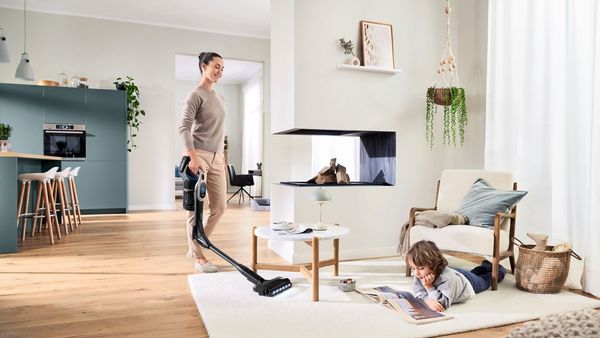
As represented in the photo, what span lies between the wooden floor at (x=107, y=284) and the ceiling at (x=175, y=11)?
11.4 feet

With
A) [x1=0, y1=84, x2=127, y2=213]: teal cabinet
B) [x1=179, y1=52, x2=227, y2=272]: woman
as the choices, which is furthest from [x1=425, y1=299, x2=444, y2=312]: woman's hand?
[x1=0, y1=84, x2=127, y2=213]: teal cabinet

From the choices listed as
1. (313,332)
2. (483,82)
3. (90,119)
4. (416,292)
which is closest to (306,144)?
(483,82)

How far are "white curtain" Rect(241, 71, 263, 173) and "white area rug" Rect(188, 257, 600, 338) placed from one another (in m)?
6.80

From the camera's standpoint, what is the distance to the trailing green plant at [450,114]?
361 centimetres

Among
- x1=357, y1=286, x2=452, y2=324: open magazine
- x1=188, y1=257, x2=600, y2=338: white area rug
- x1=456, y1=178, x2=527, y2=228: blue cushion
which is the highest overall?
x1=456, y1=178, x2=527, y2=228: blue cushion

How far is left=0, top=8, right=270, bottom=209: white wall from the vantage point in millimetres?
6465

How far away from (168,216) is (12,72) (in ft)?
10.9

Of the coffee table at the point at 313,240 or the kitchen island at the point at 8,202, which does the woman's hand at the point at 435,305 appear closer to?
the coffee table at the point at 313,240

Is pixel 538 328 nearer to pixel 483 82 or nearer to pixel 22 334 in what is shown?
pixel 22 334

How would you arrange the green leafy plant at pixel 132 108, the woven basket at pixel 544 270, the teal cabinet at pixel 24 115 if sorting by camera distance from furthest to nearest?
the green leafy plant at pixel 132 108 → the teal cabinet at pixel 24 115 → the woven basket at pixel 544 270

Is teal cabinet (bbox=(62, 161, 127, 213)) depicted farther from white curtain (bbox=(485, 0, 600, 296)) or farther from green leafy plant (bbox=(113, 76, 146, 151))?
white curtain (bbox=(485, 0, 600, 296))

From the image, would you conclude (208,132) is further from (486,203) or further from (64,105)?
(64,105)

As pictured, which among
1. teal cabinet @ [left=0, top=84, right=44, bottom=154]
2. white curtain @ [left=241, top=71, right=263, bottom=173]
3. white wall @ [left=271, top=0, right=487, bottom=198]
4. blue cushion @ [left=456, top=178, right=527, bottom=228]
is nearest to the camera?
blue cushion @ [left=456, top=178, right=527, bottom=228]

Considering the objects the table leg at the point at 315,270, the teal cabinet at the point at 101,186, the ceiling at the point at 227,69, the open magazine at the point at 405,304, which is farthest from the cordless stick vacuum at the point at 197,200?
the ceiling at the point at 227,69
